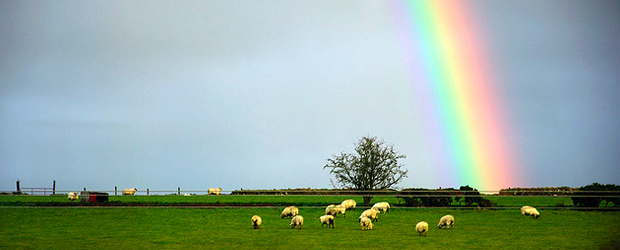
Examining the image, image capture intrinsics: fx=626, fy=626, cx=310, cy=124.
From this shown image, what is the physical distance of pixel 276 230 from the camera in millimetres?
28344

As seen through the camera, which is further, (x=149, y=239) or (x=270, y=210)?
(x=270, y=210)

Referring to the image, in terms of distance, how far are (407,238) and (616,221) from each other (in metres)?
15.2

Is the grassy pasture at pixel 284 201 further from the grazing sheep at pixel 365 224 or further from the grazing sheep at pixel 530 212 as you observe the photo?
the grazing sheep at pixel 365 224

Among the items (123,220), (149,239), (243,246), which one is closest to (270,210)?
(123,220)

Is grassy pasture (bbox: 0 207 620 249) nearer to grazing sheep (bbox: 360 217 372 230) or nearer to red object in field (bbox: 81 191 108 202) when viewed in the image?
grazing sheep (bbox: 360 217 372 230)

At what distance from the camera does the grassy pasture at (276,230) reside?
22.5m

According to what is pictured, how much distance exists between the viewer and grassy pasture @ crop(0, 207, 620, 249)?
22547mm

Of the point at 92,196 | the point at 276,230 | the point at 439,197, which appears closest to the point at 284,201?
the point at 439,197

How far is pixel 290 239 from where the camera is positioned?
79.0 feet

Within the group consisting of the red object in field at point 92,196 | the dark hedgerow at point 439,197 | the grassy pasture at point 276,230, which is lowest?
the grassy pasture at point 276,230

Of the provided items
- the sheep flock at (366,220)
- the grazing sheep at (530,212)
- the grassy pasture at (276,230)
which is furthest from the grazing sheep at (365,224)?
the grazing sheep at (530,212)

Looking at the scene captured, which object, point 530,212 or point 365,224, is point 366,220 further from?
point 530,212

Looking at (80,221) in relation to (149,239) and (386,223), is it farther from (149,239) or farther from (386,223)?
(386,223)

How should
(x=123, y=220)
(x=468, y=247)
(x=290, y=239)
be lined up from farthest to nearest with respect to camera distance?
1. (x=123, y=220)
2. (x=290, y=239)
3. (x=468, y=247)
